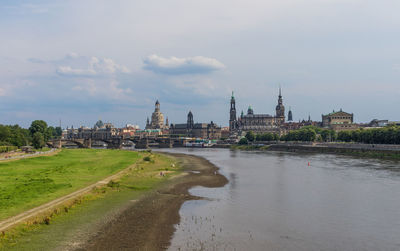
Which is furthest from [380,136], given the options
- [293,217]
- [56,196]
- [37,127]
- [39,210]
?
[37,127]

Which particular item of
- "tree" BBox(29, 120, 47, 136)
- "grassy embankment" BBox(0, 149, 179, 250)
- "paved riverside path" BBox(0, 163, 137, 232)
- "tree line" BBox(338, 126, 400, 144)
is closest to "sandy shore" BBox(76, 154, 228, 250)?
"grassy embankment" BBox(0, 149, 179, 250)

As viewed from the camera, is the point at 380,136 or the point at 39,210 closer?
the point at 39,210

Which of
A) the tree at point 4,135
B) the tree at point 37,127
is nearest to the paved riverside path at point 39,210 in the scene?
the tree at point 4,135

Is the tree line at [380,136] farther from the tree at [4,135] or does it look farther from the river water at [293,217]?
the tree at [4,135]

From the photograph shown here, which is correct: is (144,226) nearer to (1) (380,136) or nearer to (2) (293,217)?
(2) (293,217)

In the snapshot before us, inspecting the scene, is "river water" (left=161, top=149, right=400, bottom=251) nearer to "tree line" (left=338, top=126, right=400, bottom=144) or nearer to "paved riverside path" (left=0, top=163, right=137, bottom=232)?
"paved riverside path" (left=0, top=163, right=137, bottom=232)

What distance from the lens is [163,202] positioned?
37188mm

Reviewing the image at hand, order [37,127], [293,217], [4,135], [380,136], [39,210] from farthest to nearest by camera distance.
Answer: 1. [37,127]
2. [380,136]
3. [4,135]
4. [293,217]
5. [39,210]

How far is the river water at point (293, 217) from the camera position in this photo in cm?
2494

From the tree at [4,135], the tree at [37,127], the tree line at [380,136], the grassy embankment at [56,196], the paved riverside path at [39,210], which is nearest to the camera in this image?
the grassy embankment at [56,196]

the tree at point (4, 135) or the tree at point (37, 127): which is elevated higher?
the tree at point (37, 127)

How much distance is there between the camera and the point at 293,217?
31938 millimetres

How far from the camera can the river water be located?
24.9 metres

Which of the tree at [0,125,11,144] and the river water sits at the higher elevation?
the tree at [0,125,11,144]
